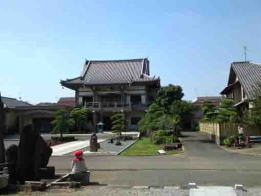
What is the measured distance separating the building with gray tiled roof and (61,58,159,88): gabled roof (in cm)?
1346

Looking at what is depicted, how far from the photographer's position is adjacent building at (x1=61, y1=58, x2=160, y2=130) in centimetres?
5862

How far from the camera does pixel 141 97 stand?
59.8 meters

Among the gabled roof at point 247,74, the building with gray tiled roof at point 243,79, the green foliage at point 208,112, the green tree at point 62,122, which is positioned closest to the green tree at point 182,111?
the green foliage at point 208,112

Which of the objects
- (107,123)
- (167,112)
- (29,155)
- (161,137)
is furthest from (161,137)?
(107,123)

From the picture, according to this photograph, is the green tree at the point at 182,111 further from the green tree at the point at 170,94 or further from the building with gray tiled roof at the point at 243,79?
the building with gray tiled roof at the point at 243,79

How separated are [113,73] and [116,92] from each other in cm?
395

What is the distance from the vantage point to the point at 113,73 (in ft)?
206

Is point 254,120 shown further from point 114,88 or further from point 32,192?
point 114,88

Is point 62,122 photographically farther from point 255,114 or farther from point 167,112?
point 255,114

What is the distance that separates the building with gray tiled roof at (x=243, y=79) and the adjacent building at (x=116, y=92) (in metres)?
13.5

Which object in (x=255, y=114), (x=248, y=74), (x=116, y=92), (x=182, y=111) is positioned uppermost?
(x=248, y=74)

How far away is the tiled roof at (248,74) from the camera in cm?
3888

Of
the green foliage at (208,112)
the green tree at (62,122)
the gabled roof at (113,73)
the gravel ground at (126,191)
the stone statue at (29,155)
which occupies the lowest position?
the gravel ground at (126,191)

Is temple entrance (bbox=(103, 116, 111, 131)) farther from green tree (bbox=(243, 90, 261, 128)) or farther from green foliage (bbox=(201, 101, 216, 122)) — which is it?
green tree (bbox=(243, 90, 261, 128))
